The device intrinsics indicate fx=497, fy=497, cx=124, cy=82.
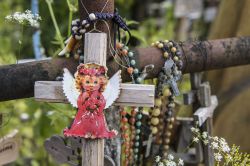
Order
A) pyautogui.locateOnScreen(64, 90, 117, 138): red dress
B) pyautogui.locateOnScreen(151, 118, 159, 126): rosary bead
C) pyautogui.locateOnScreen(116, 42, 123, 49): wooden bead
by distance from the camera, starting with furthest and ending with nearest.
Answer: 1. pyautogui.locateOnScreen(151, 118, 159, 126): rosary bead
2. pyautogui.locateOnScreen(116, 42, 123, 49): wooden bead
3. pyautogui.locateOnScreen(64, 90, 117, 138): red dress

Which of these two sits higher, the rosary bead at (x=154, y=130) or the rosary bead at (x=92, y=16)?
the rosary bead at (x=92, y=16)

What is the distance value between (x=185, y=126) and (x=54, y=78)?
1.99 ft

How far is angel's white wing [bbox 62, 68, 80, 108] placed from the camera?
41.5 inches

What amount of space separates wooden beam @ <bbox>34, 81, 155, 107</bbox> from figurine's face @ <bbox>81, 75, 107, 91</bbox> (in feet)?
0.16

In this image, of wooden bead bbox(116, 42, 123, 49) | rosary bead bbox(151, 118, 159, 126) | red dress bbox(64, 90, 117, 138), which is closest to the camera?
red dress bbox(64, 90, 117, 138)

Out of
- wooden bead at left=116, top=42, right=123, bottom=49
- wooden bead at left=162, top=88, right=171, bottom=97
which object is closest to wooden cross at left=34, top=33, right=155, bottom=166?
wooden bead at left=116, top=42, right=123, bottom=49

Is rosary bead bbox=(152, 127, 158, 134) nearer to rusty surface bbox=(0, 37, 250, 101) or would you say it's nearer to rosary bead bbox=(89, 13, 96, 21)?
rusty surface bbox=(0, 37, 250, 101)

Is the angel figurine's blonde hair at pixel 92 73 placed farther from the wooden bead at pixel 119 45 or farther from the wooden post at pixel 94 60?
the wooden bead at pixel 119 45

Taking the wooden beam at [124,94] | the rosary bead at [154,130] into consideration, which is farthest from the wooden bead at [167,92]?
the wooden beam at [124,94]

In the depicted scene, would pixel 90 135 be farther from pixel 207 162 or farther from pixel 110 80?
pixel 207 162

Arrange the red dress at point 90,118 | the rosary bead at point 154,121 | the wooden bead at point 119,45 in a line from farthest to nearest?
the rosary bead at point 154,121 → the wooden bead at point 119,45 → the red dress at point 90,118

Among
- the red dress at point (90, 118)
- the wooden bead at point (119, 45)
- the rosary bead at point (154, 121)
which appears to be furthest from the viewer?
the rosary bead at point (154, 121)

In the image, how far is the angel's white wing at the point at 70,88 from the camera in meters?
1.05

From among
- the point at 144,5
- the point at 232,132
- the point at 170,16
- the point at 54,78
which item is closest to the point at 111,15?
the point at 54,78
